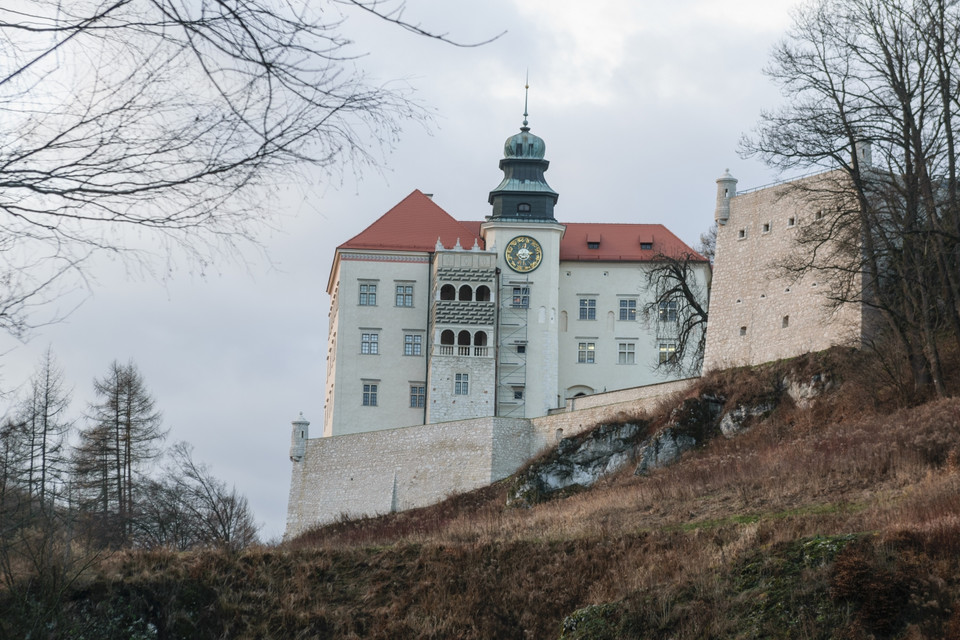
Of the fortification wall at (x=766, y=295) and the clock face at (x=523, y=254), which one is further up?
the clock face at (x=523, y=254)

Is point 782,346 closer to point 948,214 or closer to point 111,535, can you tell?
point 948,214

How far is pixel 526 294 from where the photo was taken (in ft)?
161

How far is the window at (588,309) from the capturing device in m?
50.4

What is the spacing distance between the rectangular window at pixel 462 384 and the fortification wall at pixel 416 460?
531 centimetres

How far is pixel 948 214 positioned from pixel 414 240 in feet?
81.9

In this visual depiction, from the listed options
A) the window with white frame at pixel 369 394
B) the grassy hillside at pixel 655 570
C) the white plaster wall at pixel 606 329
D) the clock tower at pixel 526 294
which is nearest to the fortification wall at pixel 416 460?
the window with white frame at pixel 369 394

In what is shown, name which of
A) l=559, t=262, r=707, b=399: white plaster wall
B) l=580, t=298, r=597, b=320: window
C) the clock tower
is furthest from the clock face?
l=580, t=298, r=597, b=320: window

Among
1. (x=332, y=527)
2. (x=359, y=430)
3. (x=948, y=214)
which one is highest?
(x=948, y=214)

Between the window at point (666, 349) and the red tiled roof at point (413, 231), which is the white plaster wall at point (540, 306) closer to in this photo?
the red tiled roof at point (413, 231)

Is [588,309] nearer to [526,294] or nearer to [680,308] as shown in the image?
[526,294]

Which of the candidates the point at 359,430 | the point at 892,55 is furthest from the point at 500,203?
the point at 892,55

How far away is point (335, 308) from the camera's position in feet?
165

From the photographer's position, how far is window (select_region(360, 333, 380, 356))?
47.5m

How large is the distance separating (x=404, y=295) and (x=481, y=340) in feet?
11.3
